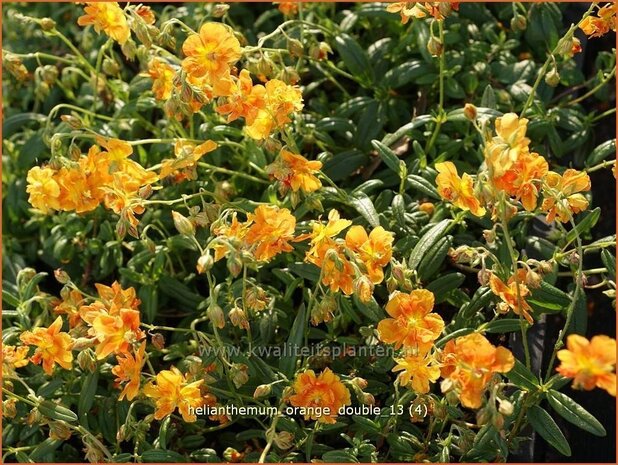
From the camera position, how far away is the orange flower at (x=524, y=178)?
1.67m

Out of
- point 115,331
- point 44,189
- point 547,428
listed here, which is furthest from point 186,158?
point 547,428

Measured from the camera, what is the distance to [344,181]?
8.20 ft

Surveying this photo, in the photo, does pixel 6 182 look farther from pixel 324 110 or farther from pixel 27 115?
pixel 324 110

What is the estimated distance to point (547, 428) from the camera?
189 centimetres

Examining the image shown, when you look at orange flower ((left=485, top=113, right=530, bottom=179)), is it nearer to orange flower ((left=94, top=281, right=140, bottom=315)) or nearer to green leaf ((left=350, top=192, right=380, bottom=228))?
green leaf ((left=350, top=192, right=380, bottom=228))

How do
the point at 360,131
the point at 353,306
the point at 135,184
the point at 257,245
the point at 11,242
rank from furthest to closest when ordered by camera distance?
the point at 11,242
the point at 360,131
the point at 353,306
the point at 135,184
the point at 257,245

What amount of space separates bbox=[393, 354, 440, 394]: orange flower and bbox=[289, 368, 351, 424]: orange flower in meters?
0.19

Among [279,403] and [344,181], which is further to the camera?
[344,181]

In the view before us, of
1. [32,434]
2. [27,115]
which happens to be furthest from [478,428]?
[27,115]

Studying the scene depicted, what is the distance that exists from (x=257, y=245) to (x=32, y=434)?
0.87 m

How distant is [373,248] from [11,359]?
32.7 inches

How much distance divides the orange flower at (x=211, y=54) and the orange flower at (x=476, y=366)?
75cm

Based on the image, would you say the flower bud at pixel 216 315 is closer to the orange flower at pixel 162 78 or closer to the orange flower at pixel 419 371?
the orange flower at pixel 419 371

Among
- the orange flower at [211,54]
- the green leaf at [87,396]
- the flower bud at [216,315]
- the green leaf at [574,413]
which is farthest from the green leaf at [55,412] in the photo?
the green leaf at [574,413]
